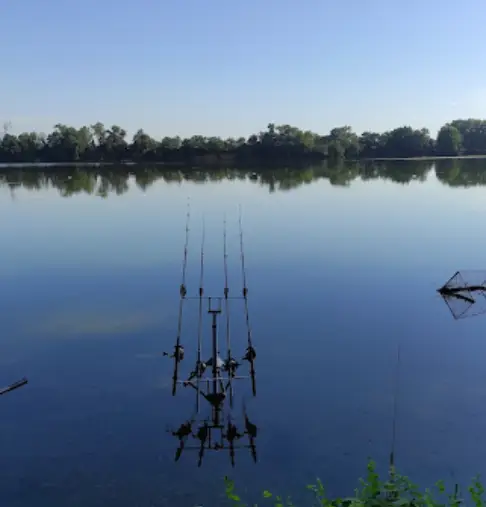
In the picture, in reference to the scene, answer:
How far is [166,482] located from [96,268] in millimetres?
17003

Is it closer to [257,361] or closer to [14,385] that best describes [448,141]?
[257,361]

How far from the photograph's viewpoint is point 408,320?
1875 cm

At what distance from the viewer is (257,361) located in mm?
15531

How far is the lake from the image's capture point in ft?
35.4

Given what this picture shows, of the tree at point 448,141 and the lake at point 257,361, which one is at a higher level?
the tree at point 448,141

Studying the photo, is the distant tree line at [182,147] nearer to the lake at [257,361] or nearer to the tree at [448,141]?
the tree at [448,141]

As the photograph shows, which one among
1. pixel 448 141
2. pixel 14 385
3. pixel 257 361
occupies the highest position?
pixel 448 141

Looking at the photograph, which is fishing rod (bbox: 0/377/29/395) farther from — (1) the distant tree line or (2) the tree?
(2) the tree

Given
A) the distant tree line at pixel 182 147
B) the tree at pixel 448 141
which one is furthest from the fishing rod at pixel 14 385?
the tree at pixel 448 141

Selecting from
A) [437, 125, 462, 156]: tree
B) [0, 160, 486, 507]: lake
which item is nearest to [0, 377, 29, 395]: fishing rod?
[0, 160, 486, 507]: lake

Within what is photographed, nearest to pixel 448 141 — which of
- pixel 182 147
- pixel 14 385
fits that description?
pixel 182 147

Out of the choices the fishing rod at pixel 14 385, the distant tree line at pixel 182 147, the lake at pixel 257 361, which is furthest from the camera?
the distant tree line at pixel 182 147

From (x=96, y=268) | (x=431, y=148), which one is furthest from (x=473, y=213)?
(x=431, y=148)

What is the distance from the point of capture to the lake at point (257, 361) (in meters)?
10.8
